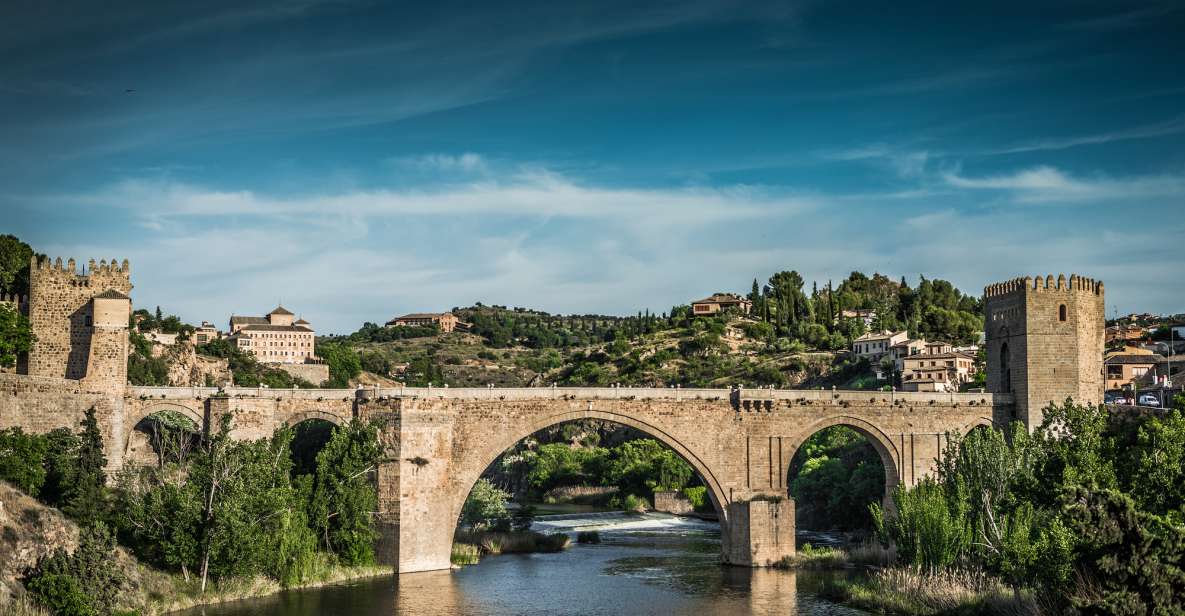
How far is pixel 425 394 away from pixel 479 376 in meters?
72.7

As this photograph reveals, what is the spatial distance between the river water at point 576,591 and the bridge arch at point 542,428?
2.20 metres

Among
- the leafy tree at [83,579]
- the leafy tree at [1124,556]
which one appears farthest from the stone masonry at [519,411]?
the leafy tree at [1124,556]

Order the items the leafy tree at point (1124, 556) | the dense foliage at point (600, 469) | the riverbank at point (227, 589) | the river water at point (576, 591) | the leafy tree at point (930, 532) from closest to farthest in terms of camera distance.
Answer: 1. the leafy tree at point (1124, 556)
2. the riverbank at point (227, 589)
3. the river water at point (576, 591)
4. the leafy tree at point (930, 532)
5. the dense foliage at point (600, 469)

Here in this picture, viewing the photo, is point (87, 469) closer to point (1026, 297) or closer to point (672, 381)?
point (1026, 297)

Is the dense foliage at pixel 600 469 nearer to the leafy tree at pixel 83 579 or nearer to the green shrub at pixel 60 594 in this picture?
the leafy tree at pixel 83 579

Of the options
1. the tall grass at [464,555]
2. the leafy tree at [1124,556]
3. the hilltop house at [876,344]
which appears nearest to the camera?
the leafy tree at [1124,556]

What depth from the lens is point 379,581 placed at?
33.3 meters

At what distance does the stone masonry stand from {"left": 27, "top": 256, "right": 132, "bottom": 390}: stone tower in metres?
0.04

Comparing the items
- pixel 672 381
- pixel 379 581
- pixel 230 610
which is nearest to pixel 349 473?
pixel 379 581

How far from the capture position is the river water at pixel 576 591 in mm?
29891

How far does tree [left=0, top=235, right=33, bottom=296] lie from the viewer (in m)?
46.2

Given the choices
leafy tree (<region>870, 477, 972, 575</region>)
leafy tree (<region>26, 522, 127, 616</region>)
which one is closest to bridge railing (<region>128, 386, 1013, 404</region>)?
leafy tree (<region>870, 477, 972, 575</region>)

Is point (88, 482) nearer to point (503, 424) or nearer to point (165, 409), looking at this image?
point (165, 409)

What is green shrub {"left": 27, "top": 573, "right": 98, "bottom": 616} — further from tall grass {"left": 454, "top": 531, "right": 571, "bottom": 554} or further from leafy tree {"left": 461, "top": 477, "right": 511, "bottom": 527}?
leafy tree {"left": 461, "top": 477, "right": 511, "bottom": 527}
